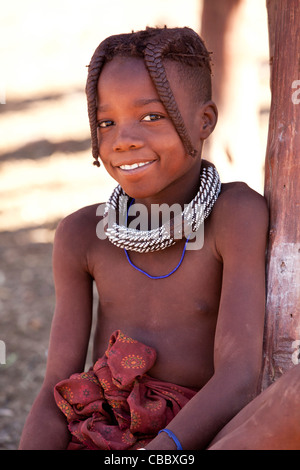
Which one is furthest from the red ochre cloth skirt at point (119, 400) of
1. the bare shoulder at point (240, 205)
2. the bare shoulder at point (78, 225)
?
the bare shoulder at point (240, 205)

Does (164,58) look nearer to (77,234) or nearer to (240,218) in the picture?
(240,218)

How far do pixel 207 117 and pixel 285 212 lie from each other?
41cm

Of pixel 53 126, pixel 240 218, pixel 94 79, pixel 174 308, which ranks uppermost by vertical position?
pixel 94 79

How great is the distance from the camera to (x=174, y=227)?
230 centimetres

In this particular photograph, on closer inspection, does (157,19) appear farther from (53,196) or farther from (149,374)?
(149,374)

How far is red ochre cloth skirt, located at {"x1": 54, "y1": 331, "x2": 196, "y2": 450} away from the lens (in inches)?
85.8

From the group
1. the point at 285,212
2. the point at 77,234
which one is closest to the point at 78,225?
the point at 77,234

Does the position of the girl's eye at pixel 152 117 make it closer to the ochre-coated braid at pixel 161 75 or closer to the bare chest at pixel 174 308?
the ochre-coated braid at pixel 161 75

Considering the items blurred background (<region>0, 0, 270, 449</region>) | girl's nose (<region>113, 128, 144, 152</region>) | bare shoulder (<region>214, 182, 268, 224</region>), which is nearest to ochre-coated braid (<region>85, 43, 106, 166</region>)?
girl's nose (<region>113, 128, 144, 152</region>)

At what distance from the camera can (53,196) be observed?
216 inches

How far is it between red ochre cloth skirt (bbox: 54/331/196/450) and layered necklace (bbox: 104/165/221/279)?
0.29 metres

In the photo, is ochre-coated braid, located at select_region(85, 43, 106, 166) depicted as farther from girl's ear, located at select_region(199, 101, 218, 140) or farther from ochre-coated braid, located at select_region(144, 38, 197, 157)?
girl's ear, located at select_region(199, 101, 218, 140)
